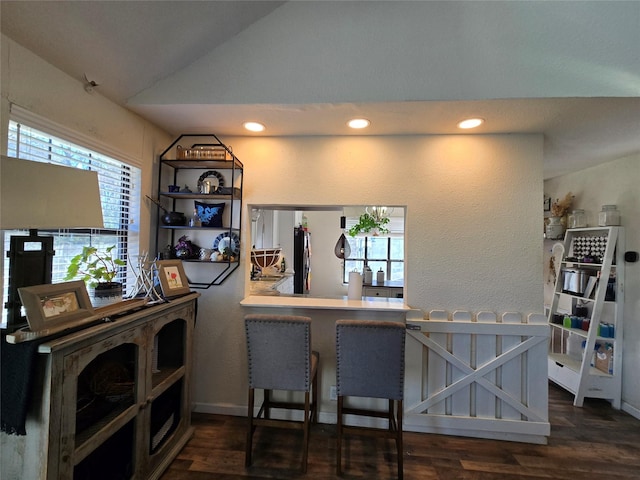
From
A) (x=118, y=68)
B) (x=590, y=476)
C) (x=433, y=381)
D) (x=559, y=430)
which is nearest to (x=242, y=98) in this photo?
(x=118, y=68)

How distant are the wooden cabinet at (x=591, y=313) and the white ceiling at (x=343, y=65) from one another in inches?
54.7

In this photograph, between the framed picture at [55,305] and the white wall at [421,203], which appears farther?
the white wall at [421,203]

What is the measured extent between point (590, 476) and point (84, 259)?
10.7 feet

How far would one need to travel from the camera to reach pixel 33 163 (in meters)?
1.11

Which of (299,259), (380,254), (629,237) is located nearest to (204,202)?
(299,259)

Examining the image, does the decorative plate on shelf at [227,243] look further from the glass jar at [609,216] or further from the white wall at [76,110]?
the glass jar at [609,216]

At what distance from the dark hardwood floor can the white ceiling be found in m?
2.30

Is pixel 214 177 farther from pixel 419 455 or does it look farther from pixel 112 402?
pixel 419 455

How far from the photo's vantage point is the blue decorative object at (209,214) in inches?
91.6

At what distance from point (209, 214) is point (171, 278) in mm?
621

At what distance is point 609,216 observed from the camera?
9.04ft

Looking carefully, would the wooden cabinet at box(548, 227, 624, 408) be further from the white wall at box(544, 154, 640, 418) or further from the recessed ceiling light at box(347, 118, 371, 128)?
the recessed ceiling light at box(347, 118, 371, 128)

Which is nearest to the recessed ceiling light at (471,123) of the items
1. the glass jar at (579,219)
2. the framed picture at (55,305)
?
the glass jar at (579,219)

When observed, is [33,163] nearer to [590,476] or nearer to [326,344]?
[326,344]
